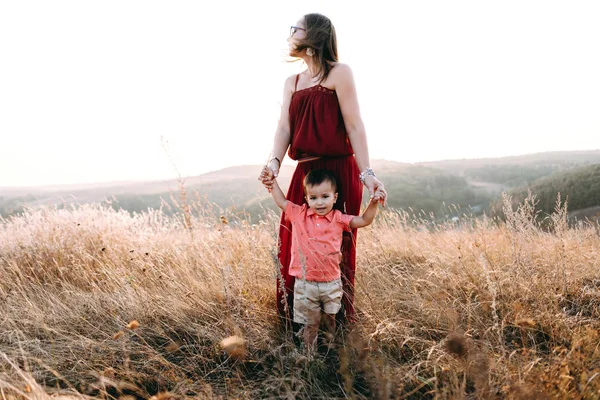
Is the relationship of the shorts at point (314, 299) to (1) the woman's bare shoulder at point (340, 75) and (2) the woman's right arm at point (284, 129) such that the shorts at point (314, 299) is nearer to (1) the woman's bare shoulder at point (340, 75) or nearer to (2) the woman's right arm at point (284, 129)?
(2) the woman's right arm at point (284, 129)

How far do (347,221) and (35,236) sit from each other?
464 centimetres

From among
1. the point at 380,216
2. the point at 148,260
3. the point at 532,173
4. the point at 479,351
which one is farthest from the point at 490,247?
the point at 532,173

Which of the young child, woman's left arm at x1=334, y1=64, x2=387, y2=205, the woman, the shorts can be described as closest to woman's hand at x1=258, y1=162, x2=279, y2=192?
the woman

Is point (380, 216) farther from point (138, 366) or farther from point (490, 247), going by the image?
point (138, 366)

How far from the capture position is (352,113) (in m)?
2.85

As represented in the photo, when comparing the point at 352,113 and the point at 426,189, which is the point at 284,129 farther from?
the point at 426,189

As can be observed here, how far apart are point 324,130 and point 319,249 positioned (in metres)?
0.85

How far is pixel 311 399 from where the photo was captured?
7.29 ft

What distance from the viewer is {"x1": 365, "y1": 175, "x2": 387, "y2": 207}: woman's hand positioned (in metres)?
2.65

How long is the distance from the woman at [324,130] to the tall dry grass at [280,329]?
0.35 metres

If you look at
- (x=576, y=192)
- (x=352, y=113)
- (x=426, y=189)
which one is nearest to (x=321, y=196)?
(x=352, y=113)

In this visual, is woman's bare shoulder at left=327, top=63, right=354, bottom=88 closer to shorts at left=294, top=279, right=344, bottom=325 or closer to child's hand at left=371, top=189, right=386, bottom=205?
child's hand at left=371, top=189, right=386, bottom=205

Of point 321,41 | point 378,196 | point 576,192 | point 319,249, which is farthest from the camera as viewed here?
point 576,192

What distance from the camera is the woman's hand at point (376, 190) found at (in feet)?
8.68
